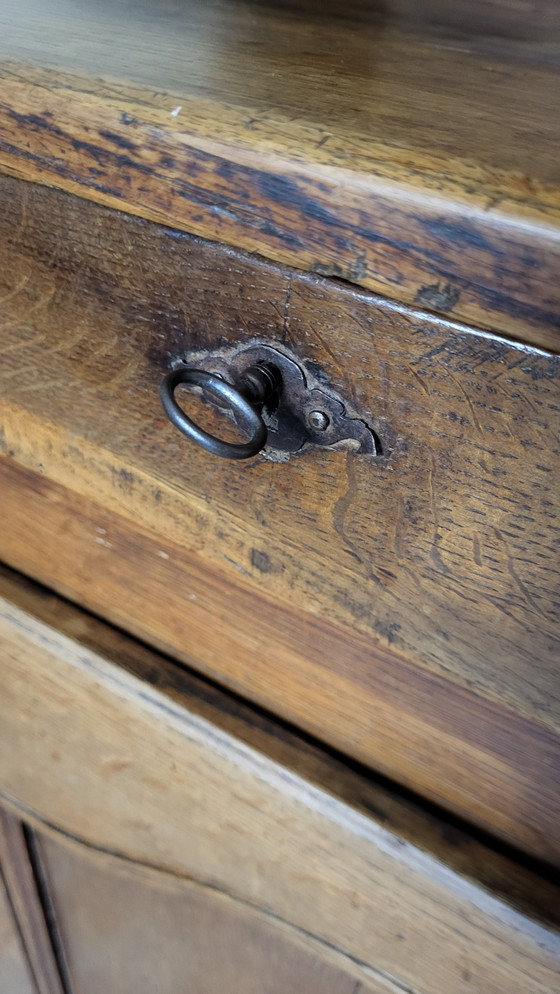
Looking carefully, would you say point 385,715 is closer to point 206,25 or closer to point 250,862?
point 250,862

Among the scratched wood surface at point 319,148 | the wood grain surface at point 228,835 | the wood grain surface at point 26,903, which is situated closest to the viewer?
the scratched wood surface at point 319,148

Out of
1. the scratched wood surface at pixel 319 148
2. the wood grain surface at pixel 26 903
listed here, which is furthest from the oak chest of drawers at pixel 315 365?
the wood grain surface at pixel 26 903

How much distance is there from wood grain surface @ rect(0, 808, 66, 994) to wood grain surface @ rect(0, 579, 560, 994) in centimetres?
6

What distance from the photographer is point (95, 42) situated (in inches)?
11.0

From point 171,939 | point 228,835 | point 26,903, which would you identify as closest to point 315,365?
point 228,835

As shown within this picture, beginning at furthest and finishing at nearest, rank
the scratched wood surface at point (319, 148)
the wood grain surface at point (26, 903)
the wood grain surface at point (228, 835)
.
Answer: the wood grain surface at point (26, 903)
the wood grain surface at point (228, 835)
the scratched wood surface at point (319, 148)

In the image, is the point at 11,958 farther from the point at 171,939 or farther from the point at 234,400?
the point at 234,400

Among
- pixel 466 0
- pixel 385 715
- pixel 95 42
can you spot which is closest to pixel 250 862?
pixel 385 715

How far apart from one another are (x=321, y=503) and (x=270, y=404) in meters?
0.04

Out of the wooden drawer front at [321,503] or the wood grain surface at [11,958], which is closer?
the wooden drawer front at [321,503]

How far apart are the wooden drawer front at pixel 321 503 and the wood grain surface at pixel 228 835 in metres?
0.03

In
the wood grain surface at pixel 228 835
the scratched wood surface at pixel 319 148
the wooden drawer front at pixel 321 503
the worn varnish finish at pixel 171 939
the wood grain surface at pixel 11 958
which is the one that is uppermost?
the scratched wood surface at pixel 319 148

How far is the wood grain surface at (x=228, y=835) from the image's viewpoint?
327 millimetres

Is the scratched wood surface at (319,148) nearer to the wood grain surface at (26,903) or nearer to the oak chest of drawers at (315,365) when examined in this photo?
the oak chest of drawers at (315,365)
